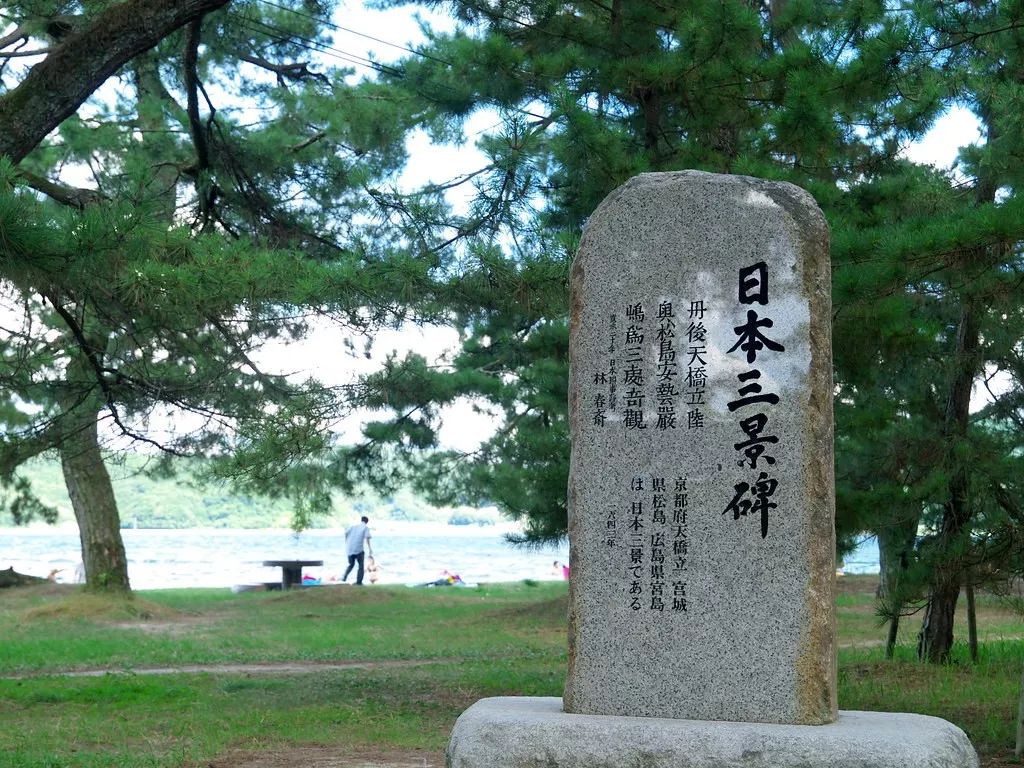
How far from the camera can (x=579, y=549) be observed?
4910mm

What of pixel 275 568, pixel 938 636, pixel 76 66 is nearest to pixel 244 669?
pixel 76 66

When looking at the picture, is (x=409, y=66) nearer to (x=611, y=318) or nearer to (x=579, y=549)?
(x=611, y=318)

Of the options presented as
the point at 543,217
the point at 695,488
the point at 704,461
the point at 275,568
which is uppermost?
the point at 543,217

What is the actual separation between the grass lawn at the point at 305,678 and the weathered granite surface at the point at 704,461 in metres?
2.20

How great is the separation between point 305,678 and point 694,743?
6.46 m

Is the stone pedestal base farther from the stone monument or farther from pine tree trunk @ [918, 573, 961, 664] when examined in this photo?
pine tree trunk @ [918, 573, 961, 664]

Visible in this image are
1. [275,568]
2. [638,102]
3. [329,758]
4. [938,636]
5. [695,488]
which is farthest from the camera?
[275,568]

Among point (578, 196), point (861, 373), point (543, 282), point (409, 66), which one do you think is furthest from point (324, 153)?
point (861, 373)

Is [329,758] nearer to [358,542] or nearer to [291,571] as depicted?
[358,542]

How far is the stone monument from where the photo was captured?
4.53 m

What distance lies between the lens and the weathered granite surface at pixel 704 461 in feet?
15.1

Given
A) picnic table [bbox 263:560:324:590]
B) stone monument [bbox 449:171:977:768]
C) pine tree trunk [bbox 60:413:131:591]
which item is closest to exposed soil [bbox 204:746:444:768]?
stone monument [bbox 449:171:977:768]

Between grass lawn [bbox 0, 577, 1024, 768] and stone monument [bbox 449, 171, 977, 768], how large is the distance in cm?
217

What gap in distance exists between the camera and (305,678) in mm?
10070
